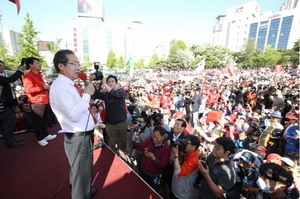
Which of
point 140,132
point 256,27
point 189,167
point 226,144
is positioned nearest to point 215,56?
point 140,132

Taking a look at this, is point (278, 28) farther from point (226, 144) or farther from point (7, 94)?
point (7, 94)

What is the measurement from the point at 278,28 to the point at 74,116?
355 ft

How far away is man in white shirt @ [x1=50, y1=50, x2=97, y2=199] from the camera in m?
1.40

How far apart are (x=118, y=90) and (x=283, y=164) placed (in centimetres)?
270

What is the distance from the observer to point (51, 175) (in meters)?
2.23

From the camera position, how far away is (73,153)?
158 cm

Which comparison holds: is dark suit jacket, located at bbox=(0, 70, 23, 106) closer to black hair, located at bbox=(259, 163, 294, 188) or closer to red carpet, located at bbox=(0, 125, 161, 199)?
red carpet, located at bbox=(0, 125, 161, 199)

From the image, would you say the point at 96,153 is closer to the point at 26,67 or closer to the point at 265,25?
the point at 26,67

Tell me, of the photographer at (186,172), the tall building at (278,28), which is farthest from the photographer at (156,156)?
the tall building at (278,28)

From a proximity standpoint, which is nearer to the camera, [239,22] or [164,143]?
[164,143]

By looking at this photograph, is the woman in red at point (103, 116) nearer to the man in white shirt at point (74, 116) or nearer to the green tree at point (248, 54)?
the man in white shirt at point (74, 116)

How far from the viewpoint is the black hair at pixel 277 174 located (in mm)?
1676

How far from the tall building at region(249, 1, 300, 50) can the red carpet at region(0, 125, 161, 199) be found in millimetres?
90921

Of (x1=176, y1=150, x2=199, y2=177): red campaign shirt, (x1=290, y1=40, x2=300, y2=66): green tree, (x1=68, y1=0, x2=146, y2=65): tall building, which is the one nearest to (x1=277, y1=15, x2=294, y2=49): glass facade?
(x1=290, y1=40, x2=300, y2=66): green tree
